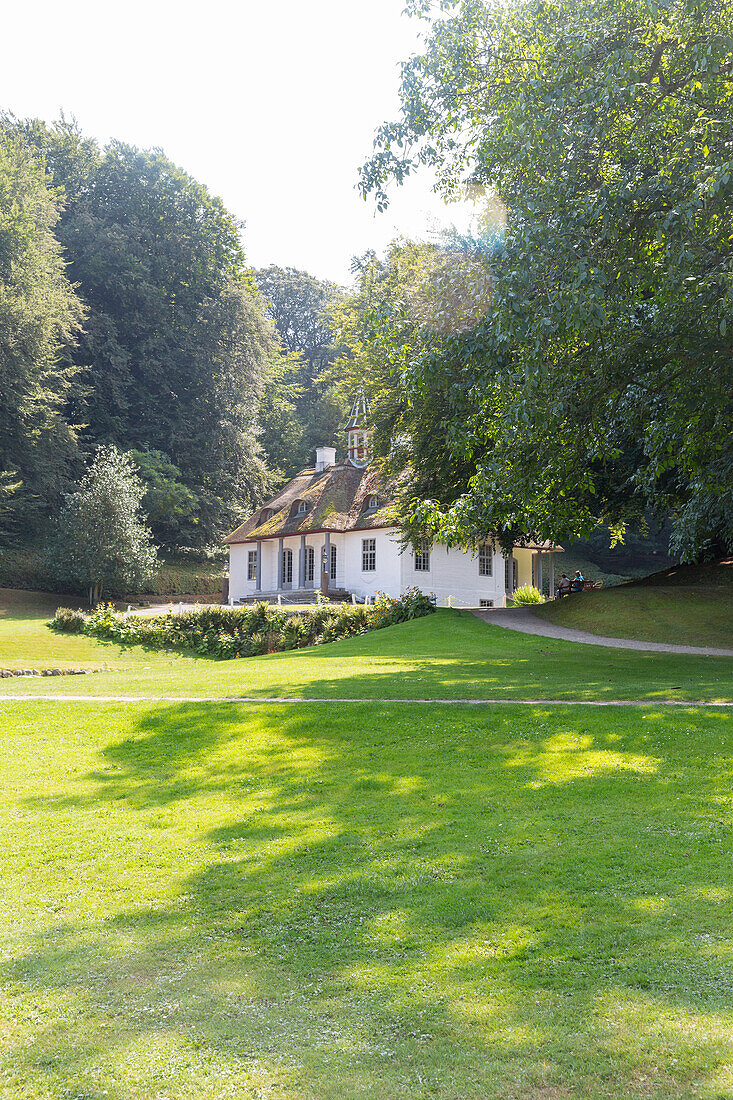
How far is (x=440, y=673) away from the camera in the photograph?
15508 millimetres

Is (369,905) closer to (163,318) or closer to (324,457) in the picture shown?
(324,457)

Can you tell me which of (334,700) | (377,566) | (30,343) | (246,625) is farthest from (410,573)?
(334,700)

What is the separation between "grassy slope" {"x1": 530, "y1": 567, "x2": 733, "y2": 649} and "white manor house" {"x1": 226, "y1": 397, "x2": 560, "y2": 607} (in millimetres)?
7151

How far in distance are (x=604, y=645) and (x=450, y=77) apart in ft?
42.9

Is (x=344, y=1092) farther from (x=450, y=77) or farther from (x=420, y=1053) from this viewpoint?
(x=450, y=77)

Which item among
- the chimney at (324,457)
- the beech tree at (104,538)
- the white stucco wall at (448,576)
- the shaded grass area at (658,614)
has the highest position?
the chimney at (324,457)

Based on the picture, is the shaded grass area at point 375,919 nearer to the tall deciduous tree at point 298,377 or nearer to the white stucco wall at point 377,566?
the white stucco wall at point 377,566

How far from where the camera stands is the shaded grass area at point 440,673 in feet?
42.7

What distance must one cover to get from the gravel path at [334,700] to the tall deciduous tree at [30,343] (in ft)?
106

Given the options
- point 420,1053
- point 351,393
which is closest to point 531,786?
point 420,1053

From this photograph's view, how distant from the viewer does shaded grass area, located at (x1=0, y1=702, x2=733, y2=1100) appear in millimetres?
3463

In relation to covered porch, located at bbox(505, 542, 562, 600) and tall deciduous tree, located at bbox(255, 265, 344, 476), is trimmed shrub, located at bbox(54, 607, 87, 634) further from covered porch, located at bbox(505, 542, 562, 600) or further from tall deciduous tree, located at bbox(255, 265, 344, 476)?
tall deciduous tree, located at bbox(255, 265, 344, 476)

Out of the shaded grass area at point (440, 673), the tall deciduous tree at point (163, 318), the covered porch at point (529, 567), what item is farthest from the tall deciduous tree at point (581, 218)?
the tall deciduous tree at point (163, 318)

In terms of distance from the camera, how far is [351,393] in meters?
26.2
